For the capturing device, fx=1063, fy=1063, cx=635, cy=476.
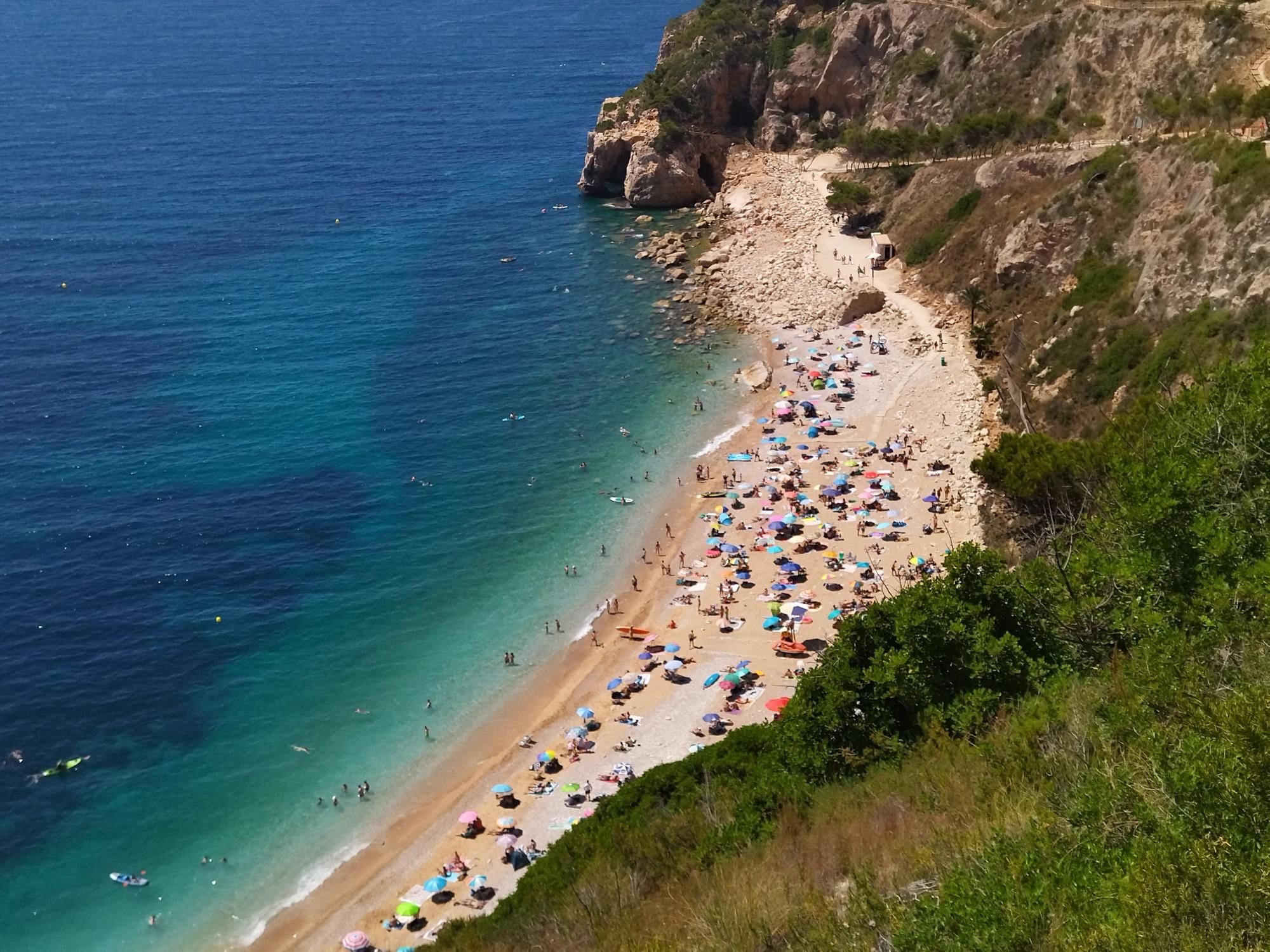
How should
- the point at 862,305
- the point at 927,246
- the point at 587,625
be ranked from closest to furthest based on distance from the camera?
the point at 587,625, the point at 862,305, the point at 927,246

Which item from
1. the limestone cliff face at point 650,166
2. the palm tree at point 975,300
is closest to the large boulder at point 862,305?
the palm tree at point 975,300

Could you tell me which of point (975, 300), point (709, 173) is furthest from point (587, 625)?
point (709, 173)

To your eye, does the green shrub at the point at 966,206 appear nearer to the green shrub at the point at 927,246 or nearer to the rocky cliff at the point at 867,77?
the green shrub at the point at 927,246

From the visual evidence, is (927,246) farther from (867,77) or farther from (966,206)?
(867,77)

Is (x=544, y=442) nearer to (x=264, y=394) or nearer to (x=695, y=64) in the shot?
(x=264, y=394)

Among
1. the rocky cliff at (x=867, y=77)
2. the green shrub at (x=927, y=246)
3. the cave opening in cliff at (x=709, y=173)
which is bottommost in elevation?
the green shrub at (x=927, y=246)
